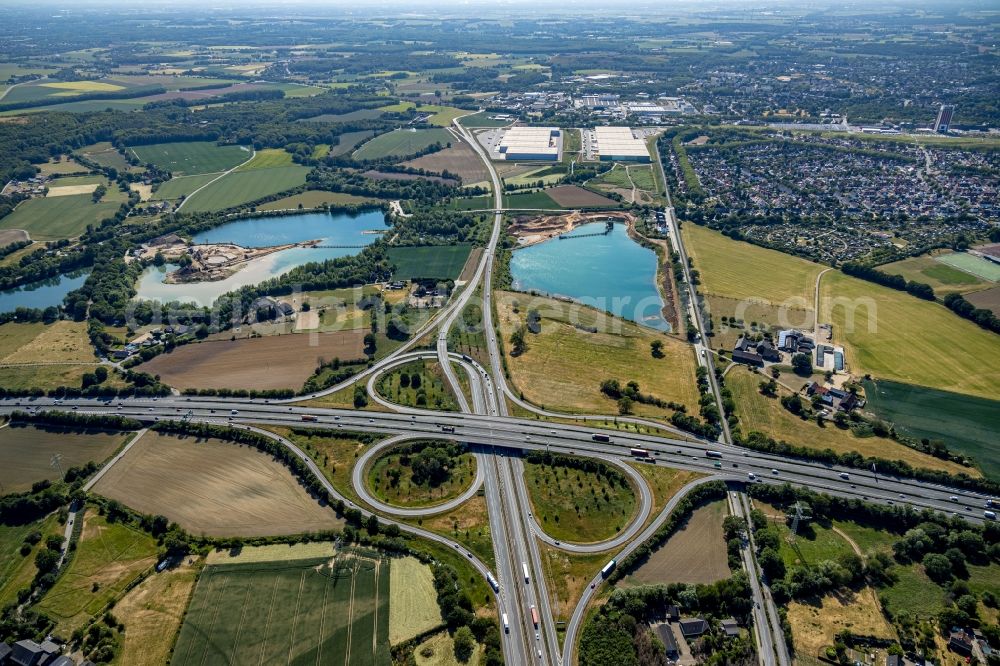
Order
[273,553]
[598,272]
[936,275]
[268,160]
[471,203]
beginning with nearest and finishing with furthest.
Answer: [273,553] → [936,275] → [598,272] → [471,203] → [268,160]

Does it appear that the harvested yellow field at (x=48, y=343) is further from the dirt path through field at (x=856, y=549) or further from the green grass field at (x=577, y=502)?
the dirt path through field at (x=856, y=549)

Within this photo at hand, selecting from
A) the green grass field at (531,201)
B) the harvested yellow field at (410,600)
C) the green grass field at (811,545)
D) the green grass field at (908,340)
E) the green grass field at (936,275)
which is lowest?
the harvested yellow field at (410,600)

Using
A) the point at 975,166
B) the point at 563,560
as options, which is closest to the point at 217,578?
the point at 563,560

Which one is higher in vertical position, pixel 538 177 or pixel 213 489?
pixel 538 177

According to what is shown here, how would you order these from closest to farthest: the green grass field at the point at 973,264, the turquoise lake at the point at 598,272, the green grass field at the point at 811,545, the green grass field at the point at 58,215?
the green grass field at the point at 811,545
the turquoise lake at the point at 598,272
the green grass field at the point at 973,264
the green grass field at the point at 58,215

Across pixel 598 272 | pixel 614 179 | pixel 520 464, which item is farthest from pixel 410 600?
pixel 614 179

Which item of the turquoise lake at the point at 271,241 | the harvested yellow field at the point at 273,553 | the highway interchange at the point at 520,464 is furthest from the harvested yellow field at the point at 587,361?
the turquoise lake at the point at 271,241

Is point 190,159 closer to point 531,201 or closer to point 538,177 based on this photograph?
point 538,177

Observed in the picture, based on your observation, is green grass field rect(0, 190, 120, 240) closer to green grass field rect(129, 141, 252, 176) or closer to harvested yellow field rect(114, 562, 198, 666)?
green grass field rect(129, 141, 252, 176)
